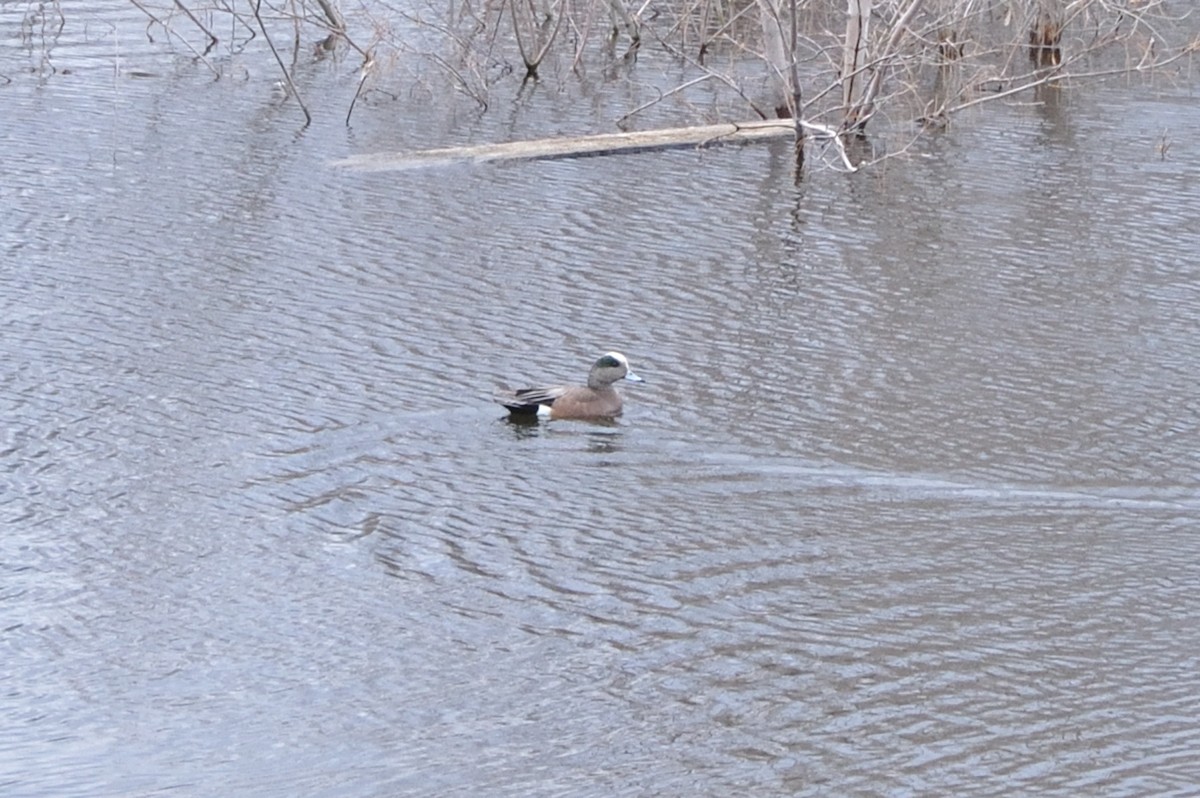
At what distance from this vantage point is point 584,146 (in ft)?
61.0

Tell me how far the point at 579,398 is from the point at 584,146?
797cm

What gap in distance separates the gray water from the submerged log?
0.47 metres

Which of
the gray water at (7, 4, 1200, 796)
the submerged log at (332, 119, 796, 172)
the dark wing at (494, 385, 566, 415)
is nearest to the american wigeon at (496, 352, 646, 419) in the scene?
the dark wing at (494, 385, 566, 415)

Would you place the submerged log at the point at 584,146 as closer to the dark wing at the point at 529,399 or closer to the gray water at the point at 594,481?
the gray water at the point at 594,481

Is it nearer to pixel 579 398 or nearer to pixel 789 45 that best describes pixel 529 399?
pixel 579 398

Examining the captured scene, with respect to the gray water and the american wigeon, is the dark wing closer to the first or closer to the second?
the american wigeon

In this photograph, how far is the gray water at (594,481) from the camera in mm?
7281

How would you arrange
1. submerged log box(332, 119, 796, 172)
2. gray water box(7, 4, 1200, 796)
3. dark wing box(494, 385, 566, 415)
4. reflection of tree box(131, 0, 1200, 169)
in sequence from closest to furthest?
gray water box(7, 4, 1200, 796)
dark wing box(494, 385, 566, 415)
submerged log box(332, 119, 796, 172)
reflection of tree box(131, 0, 1200, 169)

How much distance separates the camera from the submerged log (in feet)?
58.9

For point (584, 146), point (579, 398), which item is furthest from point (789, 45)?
point (579, 398)

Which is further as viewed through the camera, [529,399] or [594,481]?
[529,399]

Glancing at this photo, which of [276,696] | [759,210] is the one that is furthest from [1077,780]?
[759,210]

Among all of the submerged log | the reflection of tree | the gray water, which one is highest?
the reflection of tree

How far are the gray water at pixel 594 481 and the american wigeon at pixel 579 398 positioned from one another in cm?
12
